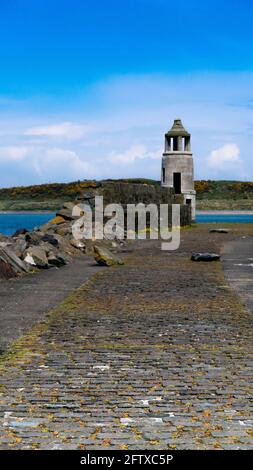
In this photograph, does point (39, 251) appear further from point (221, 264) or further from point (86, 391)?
point (86, 391)

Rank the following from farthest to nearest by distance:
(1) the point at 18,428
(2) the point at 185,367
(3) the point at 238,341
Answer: (3) the point at 238,341, (2) the point at 185,367, (1) the point at 18,428

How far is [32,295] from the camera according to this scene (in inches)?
471

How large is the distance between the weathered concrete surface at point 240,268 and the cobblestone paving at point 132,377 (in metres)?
0.76

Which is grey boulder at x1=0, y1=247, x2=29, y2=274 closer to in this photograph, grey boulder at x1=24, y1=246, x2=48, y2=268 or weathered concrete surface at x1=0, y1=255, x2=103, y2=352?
weathered concrete surface at x1=0, y1=255, x2=103, y2=352

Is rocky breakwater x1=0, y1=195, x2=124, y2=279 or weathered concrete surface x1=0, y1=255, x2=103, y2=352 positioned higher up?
rocky breakwater x1=0, y1=195, x2=124, y2=279

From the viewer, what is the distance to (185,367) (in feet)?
22.8

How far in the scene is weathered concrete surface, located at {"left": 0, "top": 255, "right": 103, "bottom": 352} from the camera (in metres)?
9.05

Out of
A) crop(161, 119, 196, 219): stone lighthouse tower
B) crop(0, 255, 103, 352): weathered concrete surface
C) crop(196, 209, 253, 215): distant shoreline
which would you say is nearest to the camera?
crop(0, 255, 103, 352): weathered concrete surface

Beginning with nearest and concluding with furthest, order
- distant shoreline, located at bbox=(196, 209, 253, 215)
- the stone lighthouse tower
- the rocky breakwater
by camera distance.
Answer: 1. the rocky breakwater
2. the stone lighthouse tower
3. distant shoreline, located at bbox=(196, 209, 253, 215)

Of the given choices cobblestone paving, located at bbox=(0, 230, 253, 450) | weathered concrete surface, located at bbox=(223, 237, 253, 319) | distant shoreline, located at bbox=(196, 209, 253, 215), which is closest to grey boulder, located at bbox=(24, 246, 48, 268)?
weathered concrete surface, located at bbox=(223, 237, 253, 319)

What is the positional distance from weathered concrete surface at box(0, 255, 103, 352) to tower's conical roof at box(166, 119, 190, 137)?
2942 centimetres

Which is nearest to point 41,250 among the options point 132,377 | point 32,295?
point 32,295
